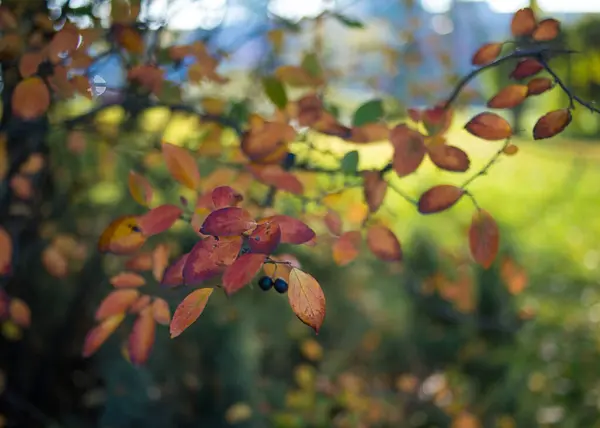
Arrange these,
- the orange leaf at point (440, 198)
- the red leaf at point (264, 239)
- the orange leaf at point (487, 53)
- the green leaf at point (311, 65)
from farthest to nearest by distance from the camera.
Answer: the green leaf at point (311, 65), the orange leaf at point (487, 53), the orange leaf at point (440, 198), the red leaf at point (264, 239)

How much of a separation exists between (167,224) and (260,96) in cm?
186

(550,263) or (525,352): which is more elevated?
(525,352)

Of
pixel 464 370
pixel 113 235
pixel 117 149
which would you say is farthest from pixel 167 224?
pixel 464 370

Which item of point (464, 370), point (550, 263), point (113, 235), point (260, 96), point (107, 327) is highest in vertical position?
point (113, 235)

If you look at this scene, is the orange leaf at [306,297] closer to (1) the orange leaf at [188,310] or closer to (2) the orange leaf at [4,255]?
(1) the orange leaf at [188,310]

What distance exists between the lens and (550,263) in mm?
4555

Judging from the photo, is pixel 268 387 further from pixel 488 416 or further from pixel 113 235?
pixel 113 235

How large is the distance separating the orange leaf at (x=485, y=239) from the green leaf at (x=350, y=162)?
0.26 metres

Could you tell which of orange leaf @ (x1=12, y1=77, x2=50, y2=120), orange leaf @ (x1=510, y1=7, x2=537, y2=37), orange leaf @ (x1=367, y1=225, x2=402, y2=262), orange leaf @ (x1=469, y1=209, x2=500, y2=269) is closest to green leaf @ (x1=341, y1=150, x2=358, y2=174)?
orange leaf @ (x1=367, y1=225, x2=402, y2=262)

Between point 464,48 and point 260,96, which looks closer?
point 260,96

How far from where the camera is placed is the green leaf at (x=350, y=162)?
124cm

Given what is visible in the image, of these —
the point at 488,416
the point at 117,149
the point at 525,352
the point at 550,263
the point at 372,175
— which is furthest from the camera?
the point at 550,263

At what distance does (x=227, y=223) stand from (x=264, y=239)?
0.05 metres

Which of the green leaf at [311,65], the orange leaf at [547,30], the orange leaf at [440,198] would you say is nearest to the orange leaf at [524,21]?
the orange leaf at [547,30]
